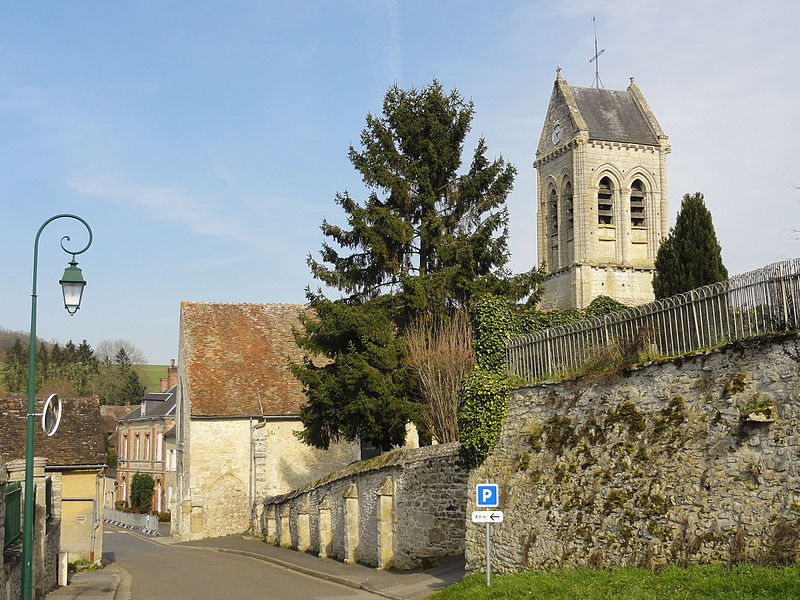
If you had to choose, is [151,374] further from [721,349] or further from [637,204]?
[721,349]

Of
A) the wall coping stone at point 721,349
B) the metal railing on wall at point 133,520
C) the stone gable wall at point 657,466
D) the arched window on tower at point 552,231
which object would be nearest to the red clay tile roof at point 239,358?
the metal railing on wall at point 133,520

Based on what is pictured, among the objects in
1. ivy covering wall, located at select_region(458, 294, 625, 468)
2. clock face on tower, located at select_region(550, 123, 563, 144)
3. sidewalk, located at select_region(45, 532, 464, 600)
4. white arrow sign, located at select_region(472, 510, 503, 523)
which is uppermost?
clock face on tower, located at select_region(550, 123, 563, 144)

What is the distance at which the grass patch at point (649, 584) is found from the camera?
29.0ft

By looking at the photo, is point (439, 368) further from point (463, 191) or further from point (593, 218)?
point (593, 218)

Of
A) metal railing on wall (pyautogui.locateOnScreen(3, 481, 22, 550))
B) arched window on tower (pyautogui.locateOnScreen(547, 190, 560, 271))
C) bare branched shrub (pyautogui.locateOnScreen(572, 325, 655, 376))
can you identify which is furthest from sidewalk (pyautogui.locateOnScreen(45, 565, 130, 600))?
arched window on tower (pyautogui.locateOnScreen(547, 190, 560, 271))

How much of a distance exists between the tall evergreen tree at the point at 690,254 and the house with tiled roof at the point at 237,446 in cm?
1468

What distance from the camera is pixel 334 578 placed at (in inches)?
803

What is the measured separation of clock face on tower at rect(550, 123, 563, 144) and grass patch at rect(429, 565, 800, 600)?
36.5 m

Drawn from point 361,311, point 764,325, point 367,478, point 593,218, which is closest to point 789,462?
point 764,325

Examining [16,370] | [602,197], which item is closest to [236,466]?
[602,197]

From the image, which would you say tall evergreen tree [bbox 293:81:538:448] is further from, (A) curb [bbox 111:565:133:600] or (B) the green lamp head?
(B) the green lamp head

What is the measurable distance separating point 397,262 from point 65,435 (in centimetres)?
1136

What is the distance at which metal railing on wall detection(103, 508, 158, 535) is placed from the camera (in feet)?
139

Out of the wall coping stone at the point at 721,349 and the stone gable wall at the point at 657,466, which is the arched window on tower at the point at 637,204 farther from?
the wall coping stone at the point at 721,349
